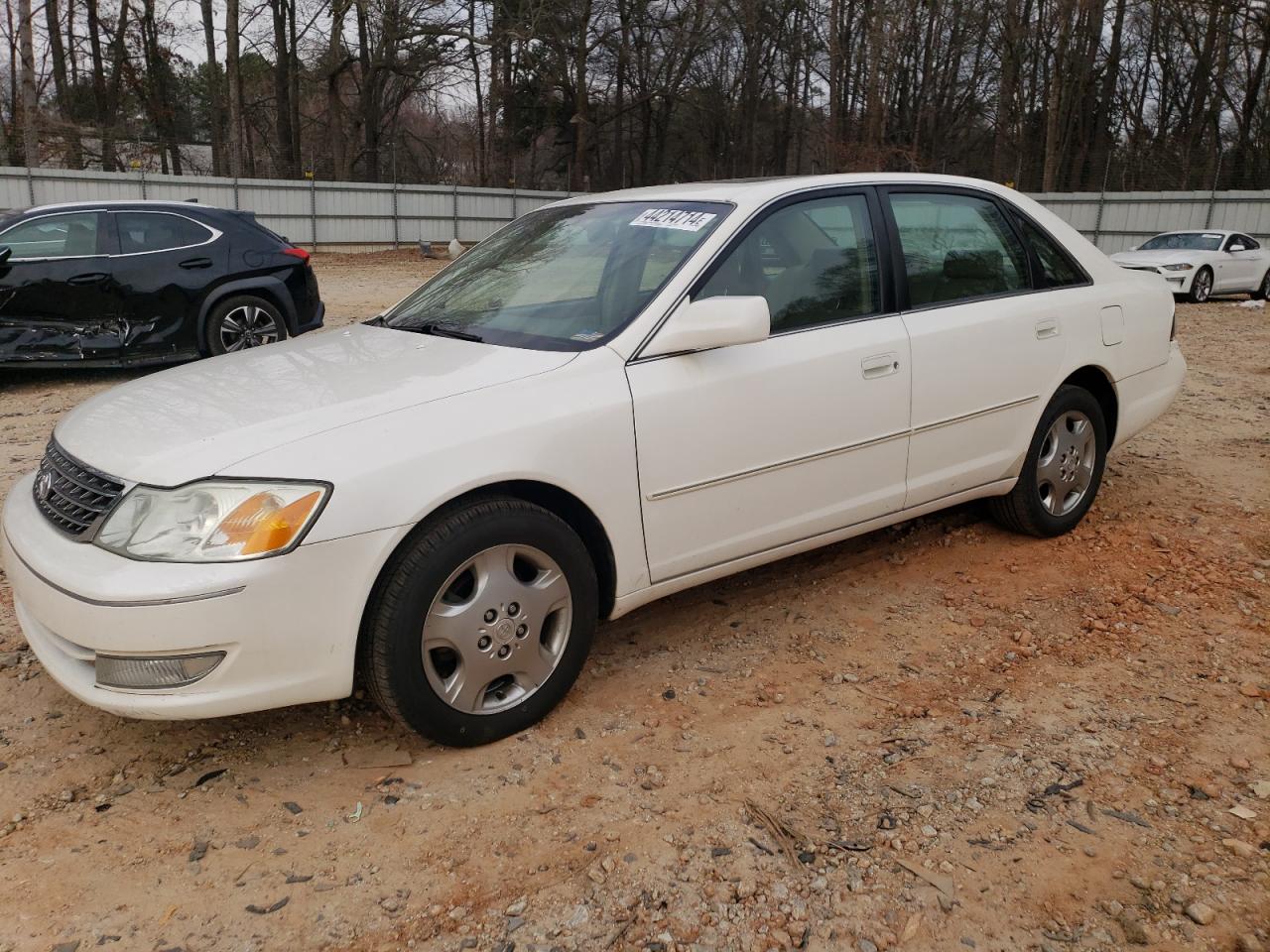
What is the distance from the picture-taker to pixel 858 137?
37000mm

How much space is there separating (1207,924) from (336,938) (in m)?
1.98

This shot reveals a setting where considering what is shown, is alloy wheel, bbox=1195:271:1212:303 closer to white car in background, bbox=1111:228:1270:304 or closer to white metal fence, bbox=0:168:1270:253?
white car in background, bbox=1111:228:1270:304

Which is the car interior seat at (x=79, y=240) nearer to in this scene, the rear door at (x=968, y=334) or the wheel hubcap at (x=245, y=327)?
the wheel hubcap at (x=245, y=327)

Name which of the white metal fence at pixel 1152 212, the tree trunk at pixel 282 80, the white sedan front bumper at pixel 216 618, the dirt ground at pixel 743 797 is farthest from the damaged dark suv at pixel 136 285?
the tree trunk at pixel 282 80

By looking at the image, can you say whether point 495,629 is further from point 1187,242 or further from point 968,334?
point 1187,242

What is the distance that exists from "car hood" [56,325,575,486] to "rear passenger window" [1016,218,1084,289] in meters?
2.47

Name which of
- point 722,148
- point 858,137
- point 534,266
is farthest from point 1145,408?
point 722,148

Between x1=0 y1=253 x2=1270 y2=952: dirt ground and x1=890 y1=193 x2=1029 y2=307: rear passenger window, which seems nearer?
x1=0 y1=253 x2=1270 y2=952: dirt ground

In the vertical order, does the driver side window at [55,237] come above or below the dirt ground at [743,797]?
above

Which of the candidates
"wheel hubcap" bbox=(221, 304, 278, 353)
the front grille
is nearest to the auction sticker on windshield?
the front grille

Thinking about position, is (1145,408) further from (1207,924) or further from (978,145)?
(978,145)

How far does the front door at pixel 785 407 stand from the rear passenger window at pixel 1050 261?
0.99 meters

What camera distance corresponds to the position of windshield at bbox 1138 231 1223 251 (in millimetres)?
17734

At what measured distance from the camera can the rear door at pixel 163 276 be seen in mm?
8477
